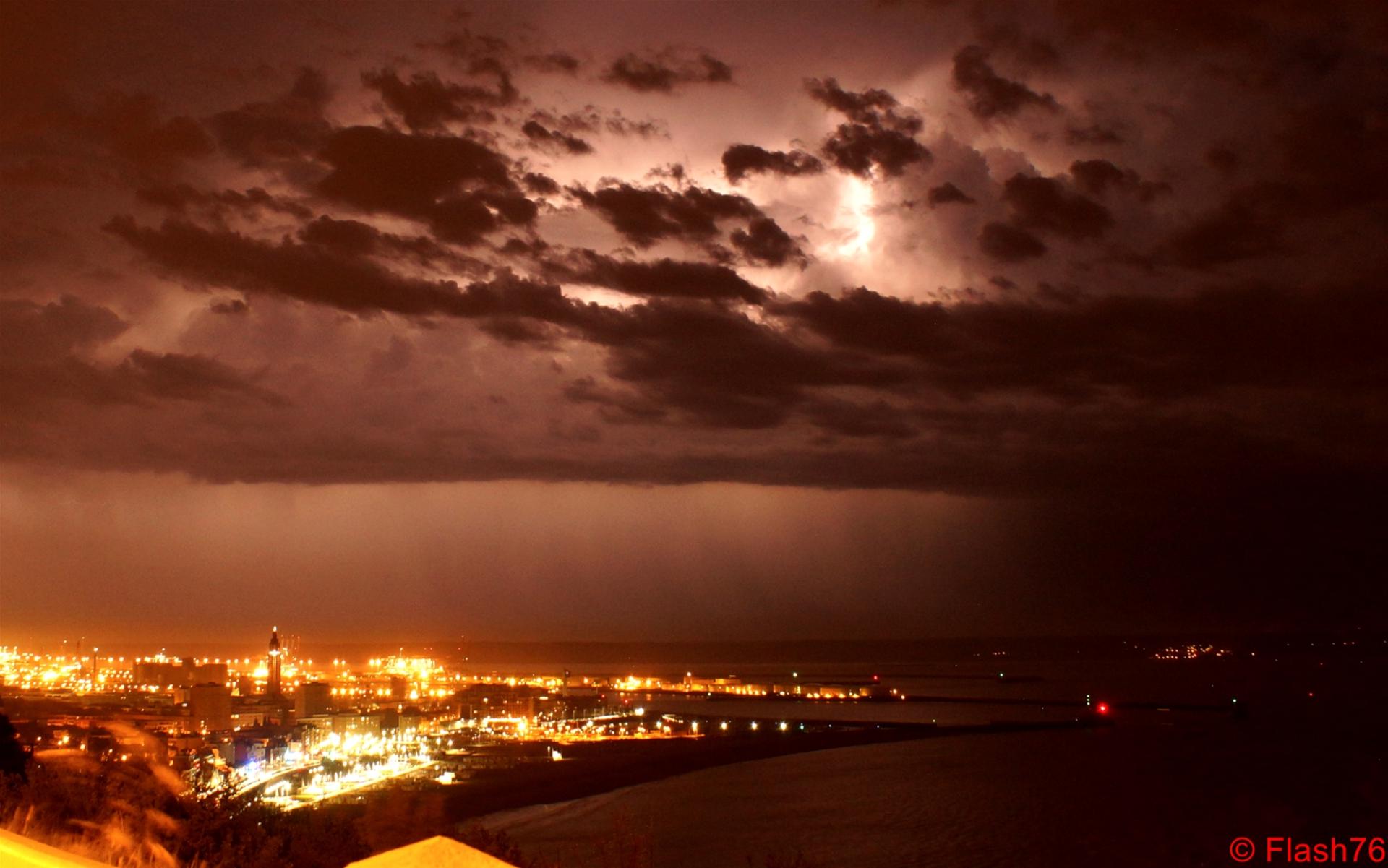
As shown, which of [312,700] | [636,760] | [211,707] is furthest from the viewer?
[312,700]

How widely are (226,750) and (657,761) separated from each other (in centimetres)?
1856

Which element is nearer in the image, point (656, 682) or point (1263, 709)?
point (1263, 709)

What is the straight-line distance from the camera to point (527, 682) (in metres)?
134

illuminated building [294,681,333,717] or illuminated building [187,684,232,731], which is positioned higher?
illuminated building [187,684,232,731]

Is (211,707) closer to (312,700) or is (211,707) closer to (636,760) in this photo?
(312,700)

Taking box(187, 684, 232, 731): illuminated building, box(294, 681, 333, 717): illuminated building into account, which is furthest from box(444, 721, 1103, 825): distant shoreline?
box(294, 681, 333, 717): illuminated building

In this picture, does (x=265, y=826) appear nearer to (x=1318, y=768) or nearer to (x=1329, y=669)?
(x=1318, y=768)

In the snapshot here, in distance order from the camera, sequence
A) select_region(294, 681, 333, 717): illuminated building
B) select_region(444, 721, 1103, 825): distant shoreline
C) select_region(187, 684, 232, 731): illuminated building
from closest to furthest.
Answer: select_region(444, 721, 1103, 825): distant shoreline, select_region(187, 684, 232, 731): illuminated building, select_region(294, 681, 333, 717): illuminated building

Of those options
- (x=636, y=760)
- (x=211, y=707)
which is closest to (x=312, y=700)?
(x=211, y=707)

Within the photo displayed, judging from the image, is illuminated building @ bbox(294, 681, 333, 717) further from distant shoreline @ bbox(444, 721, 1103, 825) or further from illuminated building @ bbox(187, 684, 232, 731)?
distant shoreline @ bbox(444, 721, 1103, 825)

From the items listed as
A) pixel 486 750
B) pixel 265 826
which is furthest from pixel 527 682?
pixel 265 826

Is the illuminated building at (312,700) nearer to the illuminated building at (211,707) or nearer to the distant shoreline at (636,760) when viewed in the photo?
the illuminated building at (211,707)

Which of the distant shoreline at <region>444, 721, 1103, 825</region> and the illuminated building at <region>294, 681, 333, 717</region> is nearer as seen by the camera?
the distant shoreline at <region>444, 721, 1103, 825</region>

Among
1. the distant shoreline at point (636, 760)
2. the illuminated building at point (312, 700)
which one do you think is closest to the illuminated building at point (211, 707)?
the illuminated building at point (312, 700)
